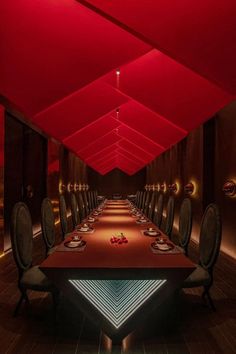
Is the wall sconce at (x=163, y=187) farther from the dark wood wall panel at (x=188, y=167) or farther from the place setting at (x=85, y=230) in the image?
the place setting at (x=85, y=230)

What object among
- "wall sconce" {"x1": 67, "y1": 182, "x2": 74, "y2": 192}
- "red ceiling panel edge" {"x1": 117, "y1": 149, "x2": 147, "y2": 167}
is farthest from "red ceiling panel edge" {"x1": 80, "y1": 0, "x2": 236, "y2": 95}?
"red ceiling panel edge" {"x1": 117, "y1": 149, "x2": 147, "y2": 167}

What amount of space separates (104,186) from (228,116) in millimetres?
14756

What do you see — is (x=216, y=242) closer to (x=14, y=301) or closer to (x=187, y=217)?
(x=187, y=217)

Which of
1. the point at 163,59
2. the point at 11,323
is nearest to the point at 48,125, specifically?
the point at 163,59

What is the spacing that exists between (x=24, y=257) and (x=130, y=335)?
1.08 meters

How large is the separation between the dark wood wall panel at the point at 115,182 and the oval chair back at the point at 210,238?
16.8 metres

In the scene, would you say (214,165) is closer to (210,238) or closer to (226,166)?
(226,166)

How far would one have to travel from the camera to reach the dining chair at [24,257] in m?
2.90

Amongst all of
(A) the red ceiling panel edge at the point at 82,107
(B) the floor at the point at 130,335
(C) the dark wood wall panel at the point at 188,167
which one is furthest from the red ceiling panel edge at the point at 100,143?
(B) the floor at the point at 130,335

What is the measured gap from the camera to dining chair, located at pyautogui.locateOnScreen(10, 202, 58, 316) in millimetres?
2902

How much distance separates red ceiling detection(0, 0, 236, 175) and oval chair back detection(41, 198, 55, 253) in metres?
1.63

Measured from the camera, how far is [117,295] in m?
2.72

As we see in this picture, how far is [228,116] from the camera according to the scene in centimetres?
585

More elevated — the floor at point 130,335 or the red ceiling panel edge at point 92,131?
the red ceiling panel edge at point 92,131
